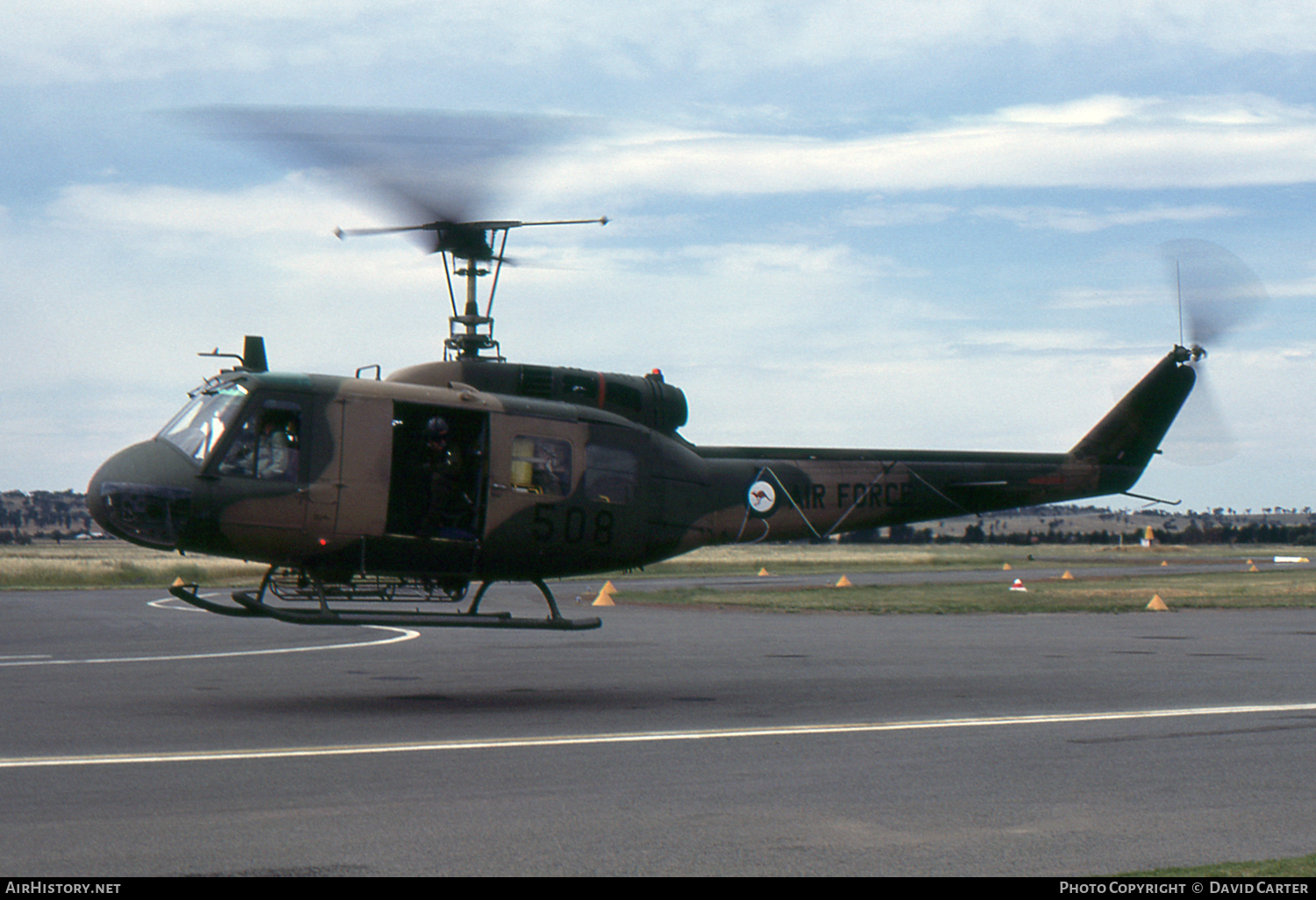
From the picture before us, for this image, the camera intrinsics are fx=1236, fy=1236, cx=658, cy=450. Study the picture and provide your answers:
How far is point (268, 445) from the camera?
1310 centimetres

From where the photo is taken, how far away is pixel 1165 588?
43844 mm

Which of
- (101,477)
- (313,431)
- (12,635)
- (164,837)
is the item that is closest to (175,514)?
(101,477)

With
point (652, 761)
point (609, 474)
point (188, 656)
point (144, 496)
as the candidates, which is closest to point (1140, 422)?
point (609, 474)

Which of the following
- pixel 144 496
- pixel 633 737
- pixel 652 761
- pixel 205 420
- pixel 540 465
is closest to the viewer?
pixel 652 761

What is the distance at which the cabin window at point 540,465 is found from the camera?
46.6ft

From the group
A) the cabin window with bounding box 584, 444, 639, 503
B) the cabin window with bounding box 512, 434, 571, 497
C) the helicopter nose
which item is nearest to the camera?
the helicopter nose

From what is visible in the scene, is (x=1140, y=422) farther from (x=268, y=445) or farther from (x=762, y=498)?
(x=268, y=445)

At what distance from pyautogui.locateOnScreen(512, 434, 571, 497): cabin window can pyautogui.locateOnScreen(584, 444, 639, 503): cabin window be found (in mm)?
290

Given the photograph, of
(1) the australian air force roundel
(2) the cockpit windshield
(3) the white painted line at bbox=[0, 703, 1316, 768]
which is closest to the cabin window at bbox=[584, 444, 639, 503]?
(1) the australian air force roundel

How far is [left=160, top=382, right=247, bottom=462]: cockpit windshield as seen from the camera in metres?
12.9

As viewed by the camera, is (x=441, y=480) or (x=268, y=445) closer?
(x=268, y=445)

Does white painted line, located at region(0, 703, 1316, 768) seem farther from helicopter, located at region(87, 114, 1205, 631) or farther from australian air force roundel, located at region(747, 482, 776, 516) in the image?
australian air force roundel, located at region(747, 482, 776, 516)

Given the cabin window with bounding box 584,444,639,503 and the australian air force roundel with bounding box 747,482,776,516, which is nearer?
the cabin window with bounding box 584,444,639,503

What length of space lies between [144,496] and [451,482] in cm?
335
